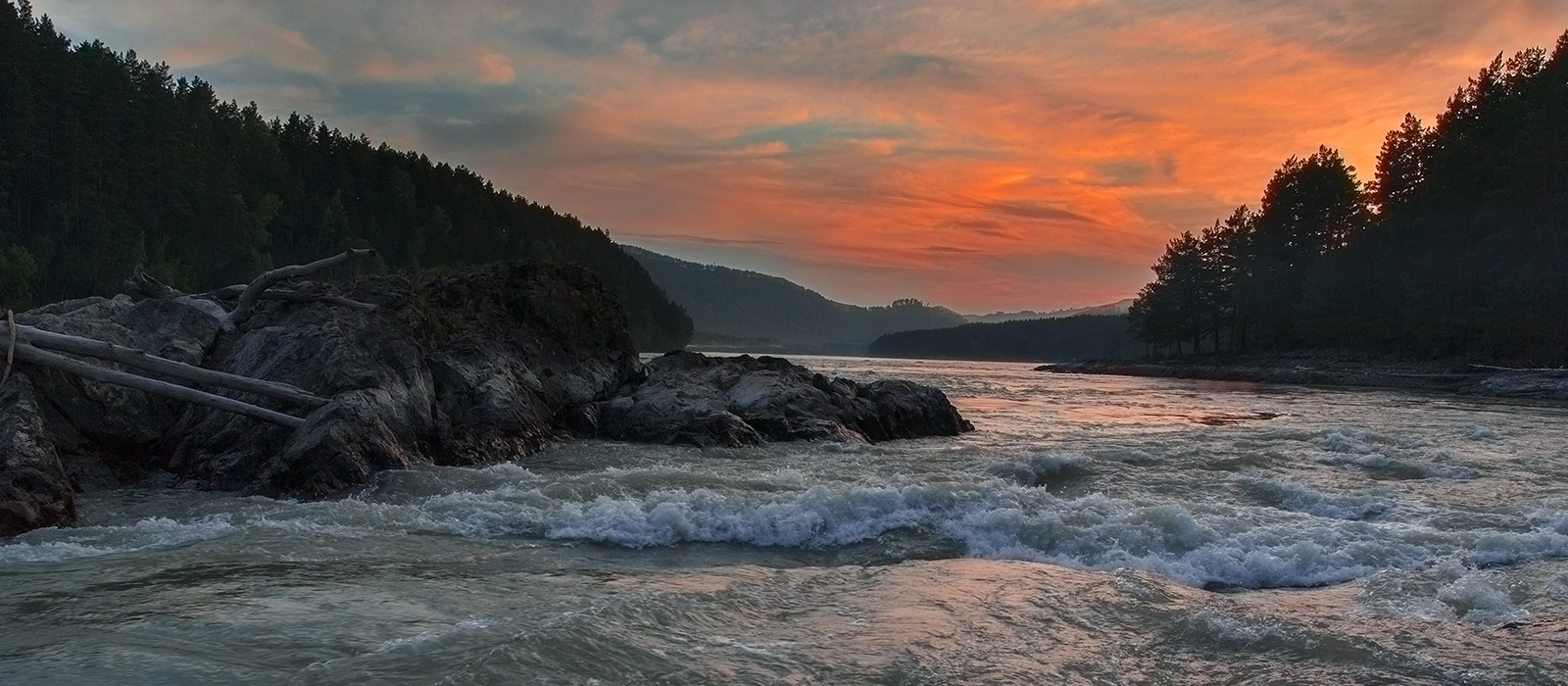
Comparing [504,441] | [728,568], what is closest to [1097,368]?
[504,441]

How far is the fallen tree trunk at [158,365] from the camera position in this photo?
39.3ft

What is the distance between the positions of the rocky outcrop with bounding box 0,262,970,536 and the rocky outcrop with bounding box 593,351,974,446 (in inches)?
2.2

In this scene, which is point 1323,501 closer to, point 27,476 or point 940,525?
point 940,525

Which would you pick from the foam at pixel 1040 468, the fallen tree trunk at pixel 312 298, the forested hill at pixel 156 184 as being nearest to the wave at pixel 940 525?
the foam at pixel 1040 468

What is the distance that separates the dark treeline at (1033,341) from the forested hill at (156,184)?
105238mm

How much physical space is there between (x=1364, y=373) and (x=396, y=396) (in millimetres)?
54355

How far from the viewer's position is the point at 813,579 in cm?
768

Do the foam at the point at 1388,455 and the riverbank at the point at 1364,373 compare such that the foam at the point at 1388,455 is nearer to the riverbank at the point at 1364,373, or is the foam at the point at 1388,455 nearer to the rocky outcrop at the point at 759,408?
the rocky outcrop at the point at 759,408

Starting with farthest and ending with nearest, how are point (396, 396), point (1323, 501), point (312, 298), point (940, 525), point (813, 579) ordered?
point (312, 298) < point (396, 396) < point (1323, 501) < point (940, 525) < point (813, 579)

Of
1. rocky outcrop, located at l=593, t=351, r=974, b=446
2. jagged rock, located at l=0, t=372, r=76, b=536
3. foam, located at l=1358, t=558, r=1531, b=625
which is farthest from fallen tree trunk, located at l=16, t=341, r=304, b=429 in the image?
foam, located at l=1358, t=558, r=1531, b=625

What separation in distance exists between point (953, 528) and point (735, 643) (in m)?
4.59

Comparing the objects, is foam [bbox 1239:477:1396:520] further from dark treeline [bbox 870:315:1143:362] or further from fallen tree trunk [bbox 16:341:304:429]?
dark treeline [bbox 870:315:1143:362]

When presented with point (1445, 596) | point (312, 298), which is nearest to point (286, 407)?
point (312, 298)

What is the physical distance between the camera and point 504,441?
15742mm
